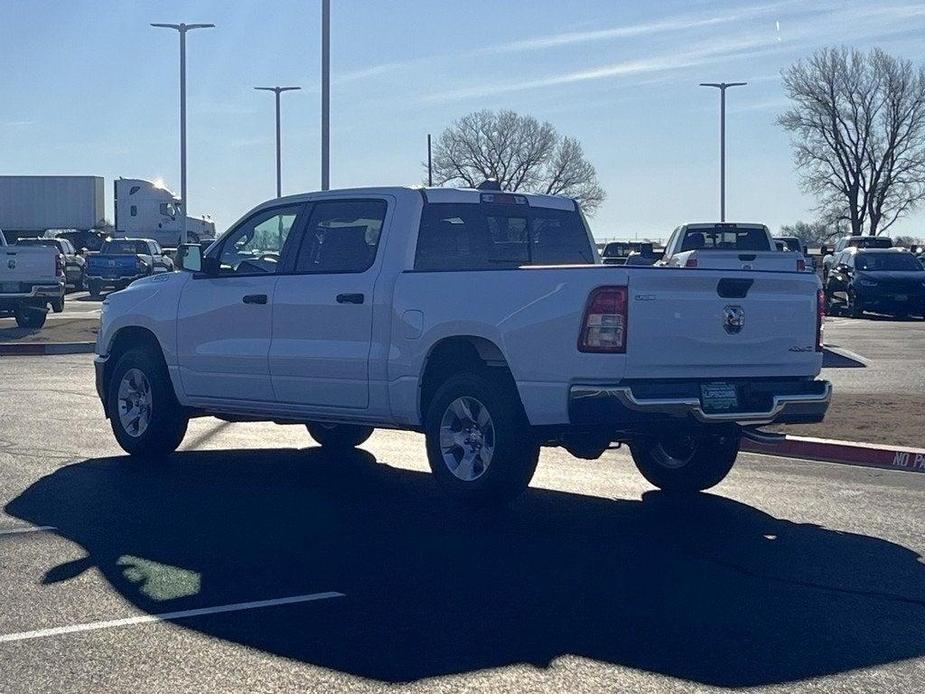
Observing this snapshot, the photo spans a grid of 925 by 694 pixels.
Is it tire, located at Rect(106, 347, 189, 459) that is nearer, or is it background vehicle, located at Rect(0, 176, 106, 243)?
tire, located at Rect(106, 347, 189, 459)

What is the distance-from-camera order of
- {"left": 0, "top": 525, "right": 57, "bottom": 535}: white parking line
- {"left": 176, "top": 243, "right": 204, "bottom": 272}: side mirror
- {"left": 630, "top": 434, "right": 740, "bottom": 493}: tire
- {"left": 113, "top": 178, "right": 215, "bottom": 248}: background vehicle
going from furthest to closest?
1. {"left": 113, "top": 178, "right": 215, "bottom": 248}: background vehicle
2. {"left": 176, "top": 243, "right": 204, "bottom": 272}: side mirror
3. {"left": 630, "top": 434, "right": 740, "bottom": 493}: tire
4. {"left": 0, "top": 525, "right": 57, "bottom": 535}: white parking line

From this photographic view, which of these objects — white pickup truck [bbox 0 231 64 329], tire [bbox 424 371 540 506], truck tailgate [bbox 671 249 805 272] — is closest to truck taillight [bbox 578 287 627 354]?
tire [bbox 424 371 540 506]

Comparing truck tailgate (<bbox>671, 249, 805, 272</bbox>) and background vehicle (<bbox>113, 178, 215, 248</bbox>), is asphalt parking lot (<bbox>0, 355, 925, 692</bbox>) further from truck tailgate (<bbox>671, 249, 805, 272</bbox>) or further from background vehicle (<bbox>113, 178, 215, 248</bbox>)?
background vehicle (<bbox>113, 178, 215, 248</bbox>)

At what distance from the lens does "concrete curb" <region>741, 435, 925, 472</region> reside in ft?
39.0

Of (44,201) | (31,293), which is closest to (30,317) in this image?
(31,293)

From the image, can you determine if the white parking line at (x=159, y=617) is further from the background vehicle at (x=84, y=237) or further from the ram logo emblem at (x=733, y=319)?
the background vehicle at (x=84, y=237)

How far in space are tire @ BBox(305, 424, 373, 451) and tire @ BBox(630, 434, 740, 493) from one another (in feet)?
9.78

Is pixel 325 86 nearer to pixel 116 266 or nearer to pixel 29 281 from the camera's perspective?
pixel 29 281

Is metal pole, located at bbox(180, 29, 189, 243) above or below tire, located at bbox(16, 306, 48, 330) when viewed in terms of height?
above

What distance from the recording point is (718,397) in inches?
352

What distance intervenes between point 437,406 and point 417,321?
0.58 metres

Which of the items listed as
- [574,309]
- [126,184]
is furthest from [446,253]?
[126,184]

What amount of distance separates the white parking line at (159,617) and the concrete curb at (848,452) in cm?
582

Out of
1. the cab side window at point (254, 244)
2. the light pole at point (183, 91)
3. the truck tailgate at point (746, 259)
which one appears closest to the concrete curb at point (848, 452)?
the cab side window at point (254, 244)
